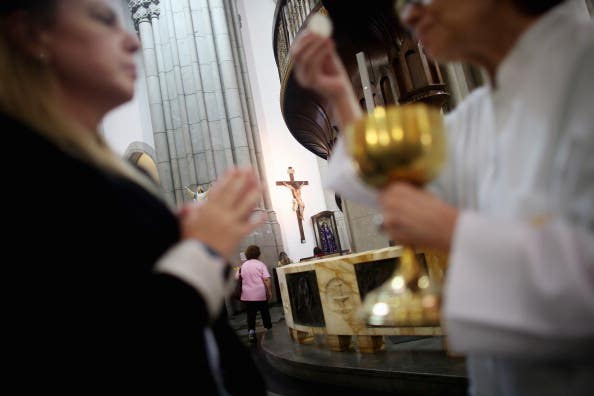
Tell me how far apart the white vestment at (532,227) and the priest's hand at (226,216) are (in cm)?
38

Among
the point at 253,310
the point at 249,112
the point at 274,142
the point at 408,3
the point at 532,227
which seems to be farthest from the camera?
the point at 274,142

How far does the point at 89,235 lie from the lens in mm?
670

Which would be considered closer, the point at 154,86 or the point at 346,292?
the point at 346,292

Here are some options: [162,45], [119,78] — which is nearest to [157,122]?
[162,45]

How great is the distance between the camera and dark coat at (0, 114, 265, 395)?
623mm

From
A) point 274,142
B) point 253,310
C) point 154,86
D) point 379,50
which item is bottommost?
point 253,310

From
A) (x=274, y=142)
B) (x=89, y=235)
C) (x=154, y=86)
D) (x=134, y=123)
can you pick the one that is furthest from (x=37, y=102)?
(x=134, y=123)

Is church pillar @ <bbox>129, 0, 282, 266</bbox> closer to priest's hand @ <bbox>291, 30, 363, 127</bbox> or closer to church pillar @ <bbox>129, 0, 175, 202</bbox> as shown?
church pillar @ <bbox>129, 0, 175, 202</bbox>

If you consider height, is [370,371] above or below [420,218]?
below

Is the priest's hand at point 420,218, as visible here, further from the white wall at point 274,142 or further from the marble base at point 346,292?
the white wall at point 274,142

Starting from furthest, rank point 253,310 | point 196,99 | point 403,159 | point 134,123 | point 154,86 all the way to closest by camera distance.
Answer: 1. point 134,123
2. point 154,86
3. point 196,99
4. point 253,310
5. point 403,159

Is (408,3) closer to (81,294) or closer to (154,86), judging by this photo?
(81,294)

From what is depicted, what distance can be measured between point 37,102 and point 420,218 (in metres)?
0.74

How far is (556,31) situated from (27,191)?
954mm
